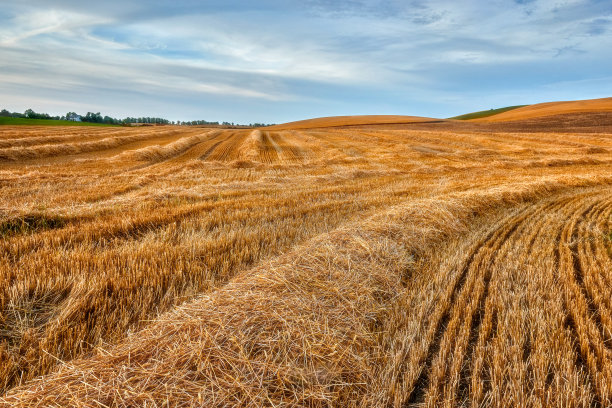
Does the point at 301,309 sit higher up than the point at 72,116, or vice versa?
the point at 72,116

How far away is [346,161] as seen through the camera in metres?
19.7

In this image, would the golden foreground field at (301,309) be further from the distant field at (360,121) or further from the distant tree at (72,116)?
the distant tree at (72,116)

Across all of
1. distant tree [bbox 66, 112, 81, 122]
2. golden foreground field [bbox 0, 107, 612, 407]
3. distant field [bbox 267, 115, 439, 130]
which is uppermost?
distant tree [bbox 66, 112, 81, 122]

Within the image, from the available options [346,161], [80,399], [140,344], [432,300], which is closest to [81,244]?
[140,344]

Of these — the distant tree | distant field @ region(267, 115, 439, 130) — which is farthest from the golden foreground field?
the distant tree

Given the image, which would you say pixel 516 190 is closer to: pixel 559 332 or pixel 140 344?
pixel 559 332

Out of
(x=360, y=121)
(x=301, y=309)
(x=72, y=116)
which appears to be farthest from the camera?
(x=72, y=116)

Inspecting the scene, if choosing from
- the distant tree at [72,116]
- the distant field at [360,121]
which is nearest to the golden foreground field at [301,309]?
the distant field at [360,121]

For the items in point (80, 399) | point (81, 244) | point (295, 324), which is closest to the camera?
point (80, 399)

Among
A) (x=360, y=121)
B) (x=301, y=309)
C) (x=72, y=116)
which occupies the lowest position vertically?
(x=301, y=309)

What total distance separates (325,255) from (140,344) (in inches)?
93.9

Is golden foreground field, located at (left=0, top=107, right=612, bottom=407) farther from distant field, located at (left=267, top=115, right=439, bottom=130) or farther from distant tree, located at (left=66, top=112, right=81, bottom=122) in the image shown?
distant tree, located at (left=66, top=112, right=81, bottom=122)

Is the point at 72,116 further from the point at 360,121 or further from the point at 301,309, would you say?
the point at 301,309

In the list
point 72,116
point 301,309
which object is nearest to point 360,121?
point 301,309
